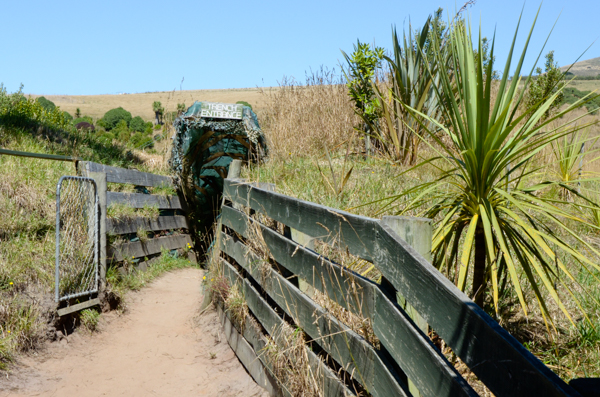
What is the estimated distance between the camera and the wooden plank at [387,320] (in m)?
1.37

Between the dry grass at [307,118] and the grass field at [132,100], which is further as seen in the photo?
the grass field at [132,100]

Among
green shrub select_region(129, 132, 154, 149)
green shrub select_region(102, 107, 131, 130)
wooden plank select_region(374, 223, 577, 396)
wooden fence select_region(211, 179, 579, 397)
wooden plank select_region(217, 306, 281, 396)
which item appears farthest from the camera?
green shrub select_region(102, 107, 131, 130)

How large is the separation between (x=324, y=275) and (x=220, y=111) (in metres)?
4.99

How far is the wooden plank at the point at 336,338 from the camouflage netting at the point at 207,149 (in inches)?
143

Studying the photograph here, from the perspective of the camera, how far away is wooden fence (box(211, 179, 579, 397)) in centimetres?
120

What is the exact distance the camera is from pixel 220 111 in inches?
272

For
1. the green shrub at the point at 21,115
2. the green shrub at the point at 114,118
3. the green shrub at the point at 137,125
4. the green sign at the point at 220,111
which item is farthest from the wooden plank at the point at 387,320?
the green shrub at the point at 114,118

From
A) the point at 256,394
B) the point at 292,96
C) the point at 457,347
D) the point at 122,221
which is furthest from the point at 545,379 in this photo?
the point at 292,96

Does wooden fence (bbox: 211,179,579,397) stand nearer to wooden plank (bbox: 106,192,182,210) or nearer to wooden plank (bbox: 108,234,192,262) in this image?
wooden plank (bbox: 108,234,192,262)

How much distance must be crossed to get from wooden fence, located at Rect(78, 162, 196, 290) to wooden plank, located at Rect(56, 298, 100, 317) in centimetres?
29

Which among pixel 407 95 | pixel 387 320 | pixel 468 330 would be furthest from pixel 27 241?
pixel 407 95

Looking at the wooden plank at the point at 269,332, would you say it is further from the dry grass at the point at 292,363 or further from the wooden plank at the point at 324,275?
the wooden plank at the point at 324,275

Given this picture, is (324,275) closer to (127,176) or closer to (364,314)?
(364,314)

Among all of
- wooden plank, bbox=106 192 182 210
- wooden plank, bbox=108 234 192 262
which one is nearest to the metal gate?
wooden plank, bbox=108 234 192 262
